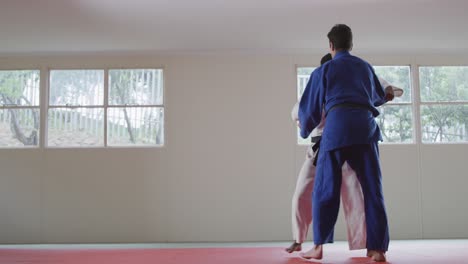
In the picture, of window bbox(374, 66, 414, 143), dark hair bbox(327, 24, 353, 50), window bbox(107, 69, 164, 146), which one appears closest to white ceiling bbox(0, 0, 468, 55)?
window bbox(107, 69, 164, 146)

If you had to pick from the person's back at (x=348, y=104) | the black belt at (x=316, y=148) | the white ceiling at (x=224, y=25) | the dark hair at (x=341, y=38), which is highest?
the white ceiling at (x=224, y=25)

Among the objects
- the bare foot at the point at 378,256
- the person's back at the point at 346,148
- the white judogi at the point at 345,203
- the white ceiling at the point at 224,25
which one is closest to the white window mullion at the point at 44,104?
the white ceiling at the point at 224,25

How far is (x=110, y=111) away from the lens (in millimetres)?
5496

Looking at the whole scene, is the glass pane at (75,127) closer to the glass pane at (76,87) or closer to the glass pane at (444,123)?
the glass pane at (76,87)

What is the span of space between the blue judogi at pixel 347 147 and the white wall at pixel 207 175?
2863 mm

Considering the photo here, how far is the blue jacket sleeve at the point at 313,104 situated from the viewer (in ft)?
8.29

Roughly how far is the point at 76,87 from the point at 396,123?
11.9ft

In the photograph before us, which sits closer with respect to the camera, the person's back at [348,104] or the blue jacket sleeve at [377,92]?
the person's back at [348,104]

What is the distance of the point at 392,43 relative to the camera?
515 cm

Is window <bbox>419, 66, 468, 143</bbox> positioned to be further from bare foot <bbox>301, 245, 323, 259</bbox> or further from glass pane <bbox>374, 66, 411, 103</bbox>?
bare foot <bbox>301, 245, 323, 259</bbox>

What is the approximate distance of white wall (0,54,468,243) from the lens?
5.33 metres

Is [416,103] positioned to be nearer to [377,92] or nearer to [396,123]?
[396,123]

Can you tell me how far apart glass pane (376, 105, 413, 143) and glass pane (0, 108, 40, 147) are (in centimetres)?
389

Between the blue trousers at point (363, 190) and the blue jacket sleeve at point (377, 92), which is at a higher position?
the blue jacket sleeve at point (377, 92)
